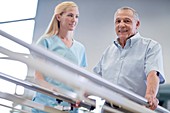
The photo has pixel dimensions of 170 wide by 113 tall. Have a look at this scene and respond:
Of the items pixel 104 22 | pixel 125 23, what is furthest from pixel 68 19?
pixel 104 22

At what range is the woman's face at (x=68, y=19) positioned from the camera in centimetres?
155

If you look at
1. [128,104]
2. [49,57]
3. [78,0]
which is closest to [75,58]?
[128,104]

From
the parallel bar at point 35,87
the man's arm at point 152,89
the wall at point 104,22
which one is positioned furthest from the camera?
the wall at point 104,22

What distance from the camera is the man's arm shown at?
1146mm

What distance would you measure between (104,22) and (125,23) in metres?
2.29

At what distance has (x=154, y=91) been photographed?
49.3 inches

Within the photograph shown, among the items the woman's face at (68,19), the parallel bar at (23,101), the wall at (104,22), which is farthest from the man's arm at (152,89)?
the wall at (104,22)

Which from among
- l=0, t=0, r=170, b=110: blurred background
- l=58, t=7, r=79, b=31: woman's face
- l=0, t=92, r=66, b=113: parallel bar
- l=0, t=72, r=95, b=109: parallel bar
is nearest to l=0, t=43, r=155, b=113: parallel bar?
l=0, t=72, r=95, b=109: parallel bar

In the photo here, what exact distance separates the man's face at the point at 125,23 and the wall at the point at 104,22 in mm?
1825

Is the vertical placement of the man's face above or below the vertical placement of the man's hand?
above

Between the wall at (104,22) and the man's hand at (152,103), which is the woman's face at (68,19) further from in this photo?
the wall at (104,22)

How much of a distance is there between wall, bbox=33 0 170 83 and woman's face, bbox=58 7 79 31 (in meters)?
1.88

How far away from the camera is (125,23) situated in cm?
146

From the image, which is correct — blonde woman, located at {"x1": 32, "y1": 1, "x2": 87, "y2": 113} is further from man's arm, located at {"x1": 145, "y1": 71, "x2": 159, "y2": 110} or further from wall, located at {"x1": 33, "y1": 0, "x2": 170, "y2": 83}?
wall, located at {"x1": 33, "y1": 0, "x2": 170, "y2": 83}
